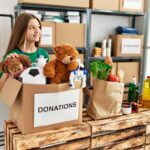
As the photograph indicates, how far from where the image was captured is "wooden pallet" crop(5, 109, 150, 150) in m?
1.05

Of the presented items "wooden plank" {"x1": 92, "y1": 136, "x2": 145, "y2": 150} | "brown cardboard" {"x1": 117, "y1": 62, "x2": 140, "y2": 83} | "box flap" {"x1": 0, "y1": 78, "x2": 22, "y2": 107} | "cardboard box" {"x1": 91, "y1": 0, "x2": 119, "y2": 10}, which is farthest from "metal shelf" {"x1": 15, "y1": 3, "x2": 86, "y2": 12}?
"wooden plank" {"x1": 92, "y1": 136, "x2": 145, "y2": 150}

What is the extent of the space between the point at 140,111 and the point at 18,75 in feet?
2.75

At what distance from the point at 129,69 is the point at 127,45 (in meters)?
0.34

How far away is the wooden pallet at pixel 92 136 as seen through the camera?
1.05 meters

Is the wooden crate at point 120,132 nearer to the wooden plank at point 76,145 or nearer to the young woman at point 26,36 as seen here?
the wooden plank at point 76,145

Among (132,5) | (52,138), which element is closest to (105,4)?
(132,5)

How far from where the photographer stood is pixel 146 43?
317 centimetres

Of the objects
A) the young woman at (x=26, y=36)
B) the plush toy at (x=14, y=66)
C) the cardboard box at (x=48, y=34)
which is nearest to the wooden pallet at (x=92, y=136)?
the plush toy at (x=14, y=66)

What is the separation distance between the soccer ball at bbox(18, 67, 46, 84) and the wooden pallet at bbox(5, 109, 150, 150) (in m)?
0.26

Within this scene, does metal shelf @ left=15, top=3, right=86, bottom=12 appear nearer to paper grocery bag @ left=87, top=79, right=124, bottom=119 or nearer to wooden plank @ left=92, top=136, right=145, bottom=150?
paper grocery bag @ left=87, top=79, right=124, bottom=119

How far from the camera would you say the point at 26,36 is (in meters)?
1.66

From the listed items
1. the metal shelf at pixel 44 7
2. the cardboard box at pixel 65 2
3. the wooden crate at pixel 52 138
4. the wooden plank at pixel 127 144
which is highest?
the cardboard box at pixel 65 2

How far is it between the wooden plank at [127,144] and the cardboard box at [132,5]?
6.44 ft

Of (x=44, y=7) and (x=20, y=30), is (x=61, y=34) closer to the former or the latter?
(x=44, y=7)
